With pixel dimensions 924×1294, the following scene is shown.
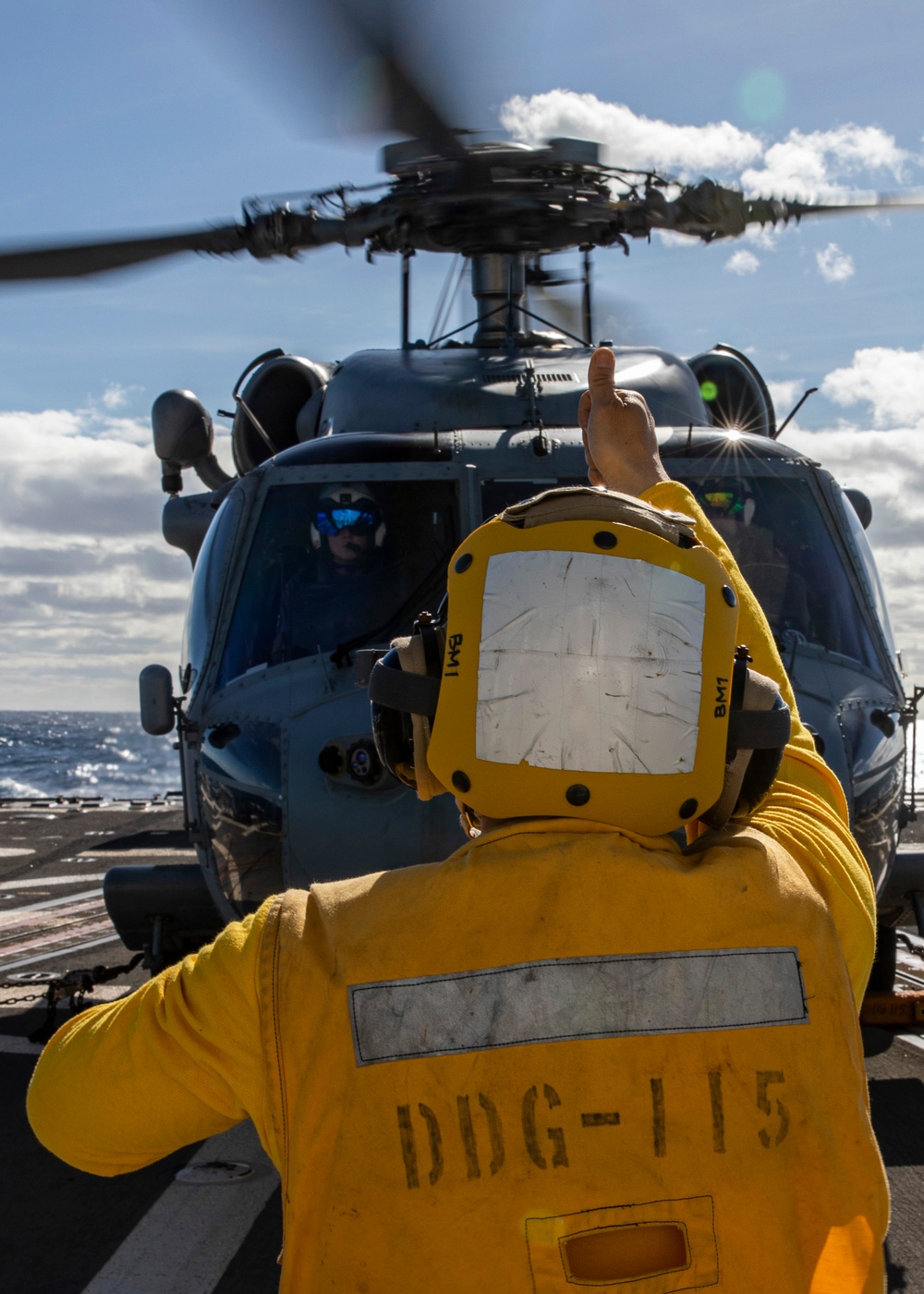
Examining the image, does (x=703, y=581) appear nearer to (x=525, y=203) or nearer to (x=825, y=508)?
(x=825, y=508)

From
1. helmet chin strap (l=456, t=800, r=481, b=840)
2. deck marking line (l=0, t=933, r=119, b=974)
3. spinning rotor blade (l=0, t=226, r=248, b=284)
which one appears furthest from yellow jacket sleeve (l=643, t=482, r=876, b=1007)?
deck marking line (l=0, t=933, r=119, b=974)

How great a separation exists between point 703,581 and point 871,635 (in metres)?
3.64

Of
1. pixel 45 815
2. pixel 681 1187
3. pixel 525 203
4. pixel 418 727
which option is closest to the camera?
pixel 681 1187

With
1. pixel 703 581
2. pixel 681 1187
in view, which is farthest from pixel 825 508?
pixel 681 1187

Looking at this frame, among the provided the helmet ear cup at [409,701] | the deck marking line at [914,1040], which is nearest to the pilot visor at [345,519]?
the helmet ear cup at [409,701]

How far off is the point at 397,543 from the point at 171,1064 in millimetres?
3603

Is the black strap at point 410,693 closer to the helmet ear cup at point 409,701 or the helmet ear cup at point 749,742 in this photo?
the helmet ear cup at point 409,701

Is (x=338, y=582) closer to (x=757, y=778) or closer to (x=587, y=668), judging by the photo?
(x=757, y=778)

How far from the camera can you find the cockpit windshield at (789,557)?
466 centimetres

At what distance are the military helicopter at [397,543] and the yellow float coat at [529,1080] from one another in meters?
2.52

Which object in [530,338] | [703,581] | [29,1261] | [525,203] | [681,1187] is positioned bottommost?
[29,1261]

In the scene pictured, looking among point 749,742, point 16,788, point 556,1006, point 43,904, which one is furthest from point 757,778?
point 16,788

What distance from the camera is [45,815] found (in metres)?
20.1

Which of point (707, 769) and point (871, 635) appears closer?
point (707, 769)
